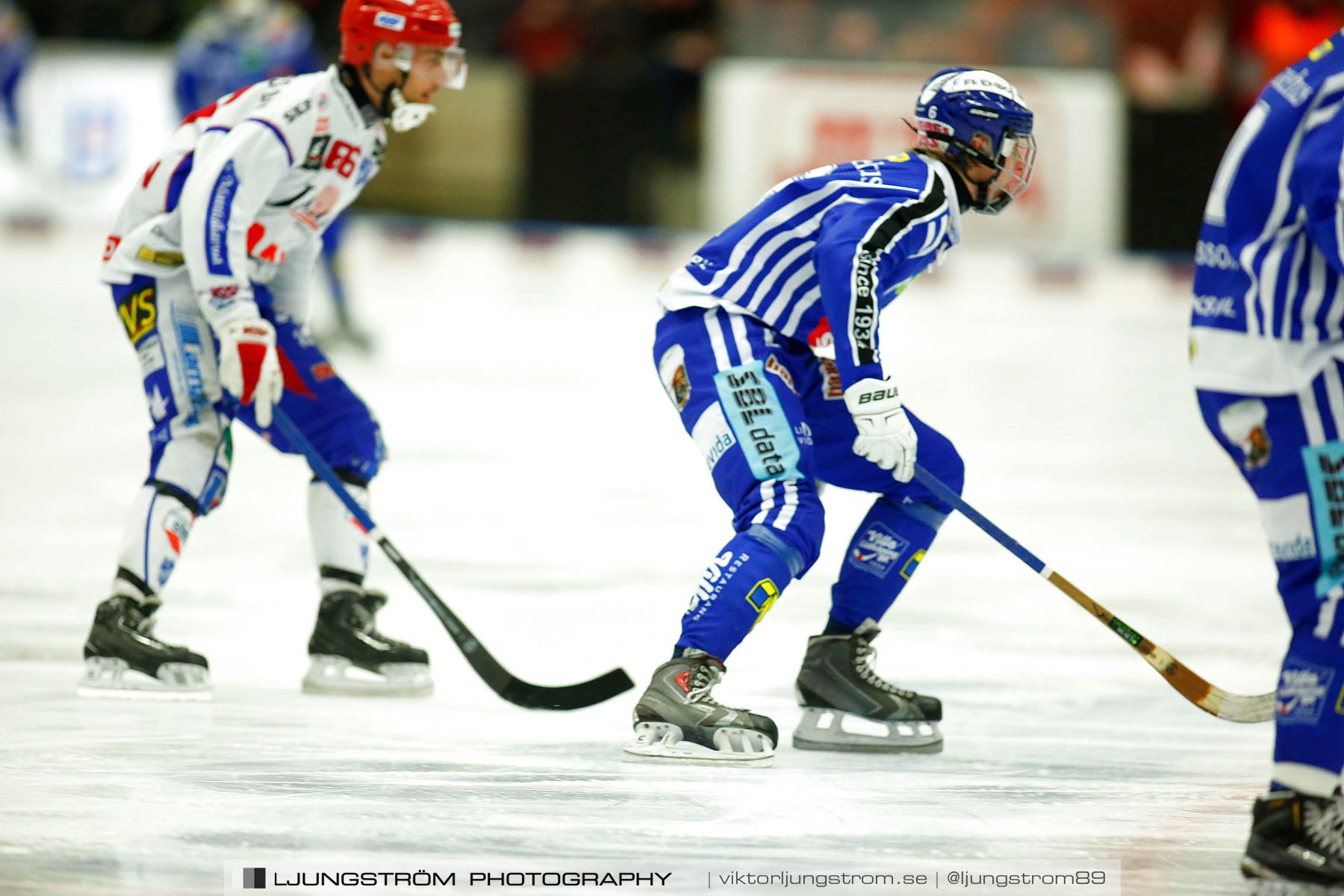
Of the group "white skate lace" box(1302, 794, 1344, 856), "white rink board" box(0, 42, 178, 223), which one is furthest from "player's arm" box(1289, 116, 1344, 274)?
"white rink board" box(0, 42, 178, 223)

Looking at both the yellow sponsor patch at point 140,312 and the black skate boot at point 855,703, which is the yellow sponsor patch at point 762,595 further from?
the yellow sponsor patch at point 140,312

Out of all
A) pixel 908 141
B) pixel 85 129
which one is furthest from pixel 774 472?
pixel 85 129

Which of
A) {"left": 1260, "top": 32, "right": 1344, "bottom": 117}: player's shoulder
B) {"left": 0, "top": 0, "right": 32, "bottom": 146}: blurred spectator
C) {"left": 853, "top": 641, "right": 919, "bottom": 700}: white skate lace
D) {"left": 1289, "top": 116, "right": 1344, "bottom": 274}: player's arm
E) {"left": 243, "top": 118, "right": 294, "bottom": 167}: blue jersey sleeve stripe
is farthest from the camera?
{"left": 0, "top": 0, "right": 32, "bottom": 146}: blurred spectator

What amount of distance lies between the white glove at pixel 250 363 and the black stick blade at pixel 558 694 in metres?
0.85

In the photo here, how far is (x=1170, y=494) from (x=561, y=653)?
3247mm

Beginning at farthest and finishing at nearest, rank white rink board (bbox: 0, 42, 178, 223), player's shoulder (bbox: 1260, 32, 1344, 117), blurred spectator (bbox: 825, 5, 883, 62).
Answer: white rink board (bbox: 0, 42, 178, 223), blurred spectator (bbox: 825, 5, 883, 62), player's shoulder (bbox: 1260, 32, 1344, 117)

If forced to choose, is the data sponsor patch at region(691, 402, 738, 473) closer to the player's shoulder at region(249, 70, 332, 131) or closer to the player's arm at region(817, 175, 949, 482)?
the player's arm at region(817, 175, 949, 482)

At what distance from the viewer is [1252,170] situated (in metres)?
3.28

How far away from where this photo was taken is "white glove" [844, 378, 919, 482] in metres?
3.89

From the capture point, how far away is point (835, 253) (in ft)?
12.8

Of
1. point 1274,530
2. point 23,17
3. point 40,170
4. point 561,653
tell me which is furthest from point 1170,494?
point 23,17

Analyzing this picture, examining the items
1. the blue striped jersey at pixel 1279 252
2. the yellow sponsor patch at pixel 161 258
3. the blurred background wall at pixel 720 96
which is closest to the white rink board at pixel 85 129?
the blurred background wall at pixel 720 96

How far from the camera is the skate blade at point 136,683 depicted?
4.50 meters

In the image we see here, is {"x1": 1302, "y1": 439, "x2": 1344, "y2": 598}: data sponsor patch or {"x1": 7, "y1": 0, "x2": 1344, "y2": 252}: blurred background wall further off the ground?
{"x1": 7, "y1": 0, "x2": 1344, "y2": 252}: blurred background wall
